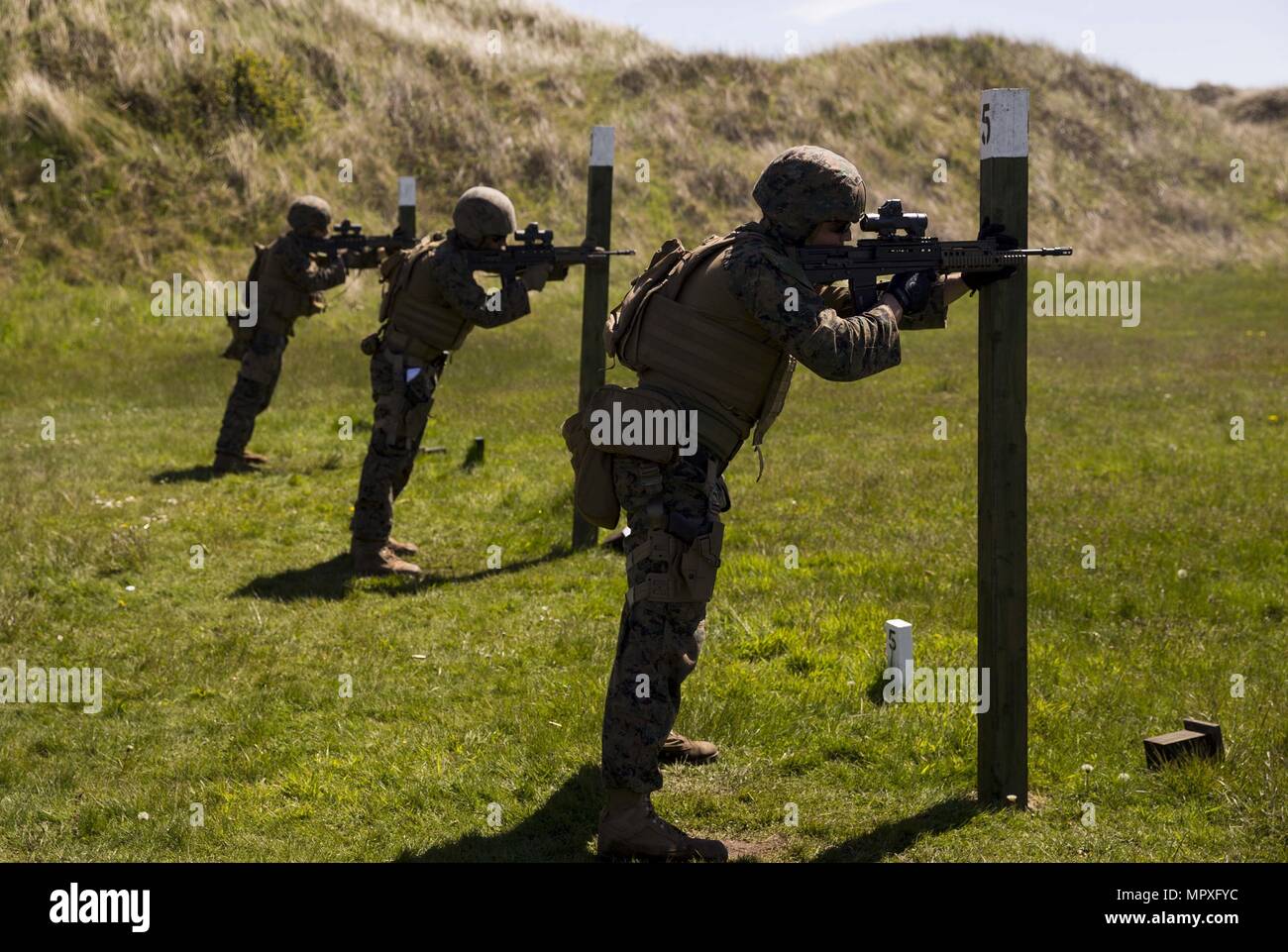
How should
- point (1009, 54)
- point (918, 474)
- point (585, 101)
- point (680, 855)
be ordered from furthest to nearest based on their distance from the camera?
point (1009, 54), point (585, 101), point (918, 474), point (680, 855)

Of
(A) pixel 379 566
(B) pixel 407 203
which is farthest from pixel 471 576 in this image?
(B) pixel 407 203

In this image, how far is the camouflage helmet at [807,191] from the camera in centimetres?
468

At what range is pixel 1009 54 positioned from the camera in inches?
1786

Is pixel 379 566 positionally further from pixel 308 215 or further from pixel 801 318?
pixel 801 318

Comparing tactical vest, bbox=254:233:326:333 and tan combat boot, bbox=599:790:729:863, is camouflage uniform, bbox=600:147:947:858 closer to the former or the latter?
tan combat boot, bbox=599:790:729:863

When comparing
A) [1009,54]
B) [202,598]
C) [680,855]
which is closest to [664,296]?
[680,855]

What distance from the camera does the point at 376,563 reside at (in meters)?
9.10

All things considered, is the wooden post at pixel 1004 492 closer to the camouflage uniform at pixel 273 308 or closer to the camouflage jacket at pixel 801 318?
the camouflage jacket at pixel 801 318

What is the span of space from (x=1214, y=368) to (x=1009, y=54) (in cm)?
2967

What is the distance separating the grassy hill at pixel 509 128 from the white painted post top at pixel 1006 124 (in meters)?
20.0

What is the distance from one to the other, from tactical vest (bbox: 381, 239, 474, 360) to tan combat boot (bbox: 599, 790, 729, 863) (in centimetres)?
502

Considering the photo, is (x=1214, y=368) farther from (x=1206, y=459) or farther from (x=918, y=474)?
(x=918, y=474)

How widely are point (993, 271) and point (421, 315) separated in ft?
16.9

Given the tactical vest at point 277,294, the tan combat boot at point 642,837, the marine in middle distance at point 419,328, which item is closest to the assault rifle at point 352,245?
the tactical vest at point 277,294
